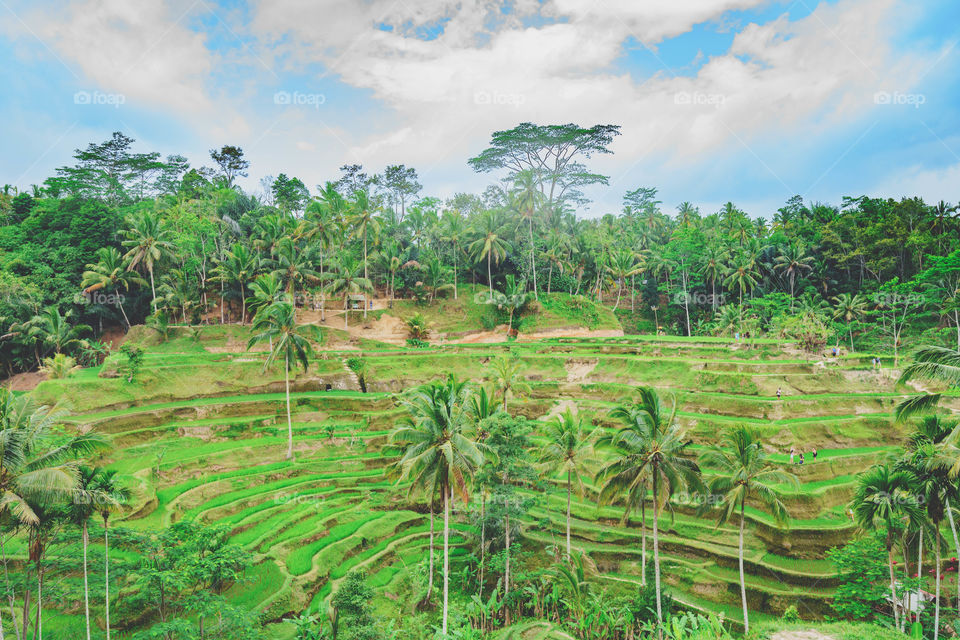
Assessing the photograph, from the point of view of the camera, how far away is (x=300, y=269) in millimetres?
50875

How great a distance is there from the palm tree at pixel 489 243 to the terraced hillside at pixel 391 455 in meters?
19.6

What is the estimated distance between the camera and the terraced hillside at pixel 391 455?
71.0ft

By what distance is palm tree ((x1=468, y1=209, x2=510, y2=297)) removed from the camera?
Result: 59938mm

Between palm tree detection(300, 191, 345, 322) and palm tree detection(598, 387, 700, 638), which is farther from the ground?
palm tree detection(300, 191, 345, 322)

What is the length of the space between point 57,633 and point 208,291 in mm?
43521

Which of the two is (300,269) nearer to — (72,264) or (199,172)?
(72,264)

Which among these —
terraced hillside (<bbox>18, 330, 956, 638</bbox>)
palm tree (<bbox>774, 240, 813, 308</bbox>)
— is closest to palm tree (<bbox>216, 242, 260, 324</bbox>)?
terraced hillside (<bbox>18, 330, 956, 638</bbox>)

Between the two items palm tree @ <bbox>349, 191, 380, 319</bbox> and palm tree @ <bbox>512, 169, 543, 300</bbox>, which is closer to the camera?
palm tree @ <bbox>349, 191, 380, 319</bbox>

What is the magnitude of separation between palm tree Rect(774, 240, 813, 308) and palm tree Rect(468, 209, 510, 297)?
34489mm

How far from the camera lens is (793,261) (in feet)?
201
